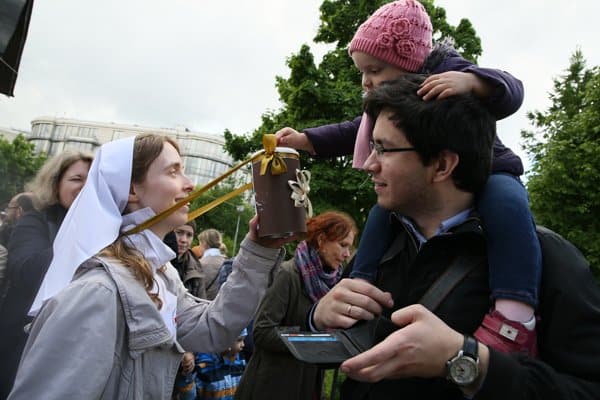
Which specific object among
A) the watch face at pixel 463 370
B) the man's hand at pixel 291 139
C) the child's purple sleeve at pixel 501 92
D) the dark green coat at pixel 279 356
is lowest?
the dark green coat at pixel 279 356

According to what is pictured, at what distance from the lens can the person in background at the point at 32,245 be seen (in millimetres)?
2877

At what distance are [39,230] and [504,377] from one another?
3.27 metres

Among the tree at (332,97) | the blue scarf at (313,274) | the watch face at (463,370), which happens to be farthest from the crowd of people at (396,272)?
the tree at (332,97)

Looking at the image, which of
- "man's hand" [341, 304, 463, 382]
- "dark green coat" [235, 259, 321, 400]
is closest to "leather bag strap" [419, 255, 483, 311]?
"man's hand" [341, 304, 463, 382]

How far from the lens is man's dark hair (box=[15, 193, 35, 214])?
3.35m

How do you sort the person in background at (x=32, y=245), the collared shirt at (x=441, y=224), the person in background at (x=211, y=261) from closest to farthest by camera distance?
the collared shirt at (x=441, y=224), the person in background at (x=32, y=245), the person in background at (x=211, y=261)

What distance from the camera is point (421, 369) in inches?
42.9

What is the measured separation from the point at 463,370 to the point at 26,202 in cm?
356

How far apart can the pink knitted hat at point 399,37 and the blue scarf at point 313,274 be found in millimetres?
1885

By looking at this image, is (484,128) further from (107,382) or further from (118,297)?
(107,382)

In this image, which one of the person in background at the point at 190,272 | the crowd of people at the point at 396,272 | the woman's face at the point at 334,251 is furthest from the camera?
the person in background at the point at 190,272

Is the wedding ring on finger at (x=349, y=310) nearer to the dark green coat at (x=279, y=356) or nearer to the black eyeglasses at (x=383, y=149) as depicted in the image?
the black eyeglasses at (x=383, y=149)

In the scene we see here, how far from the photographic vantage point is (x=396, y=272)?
5.33 feet

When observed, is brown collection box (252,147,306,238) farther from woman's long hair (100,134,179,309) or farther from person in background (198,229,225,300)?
person in background (198,229,225,300)
